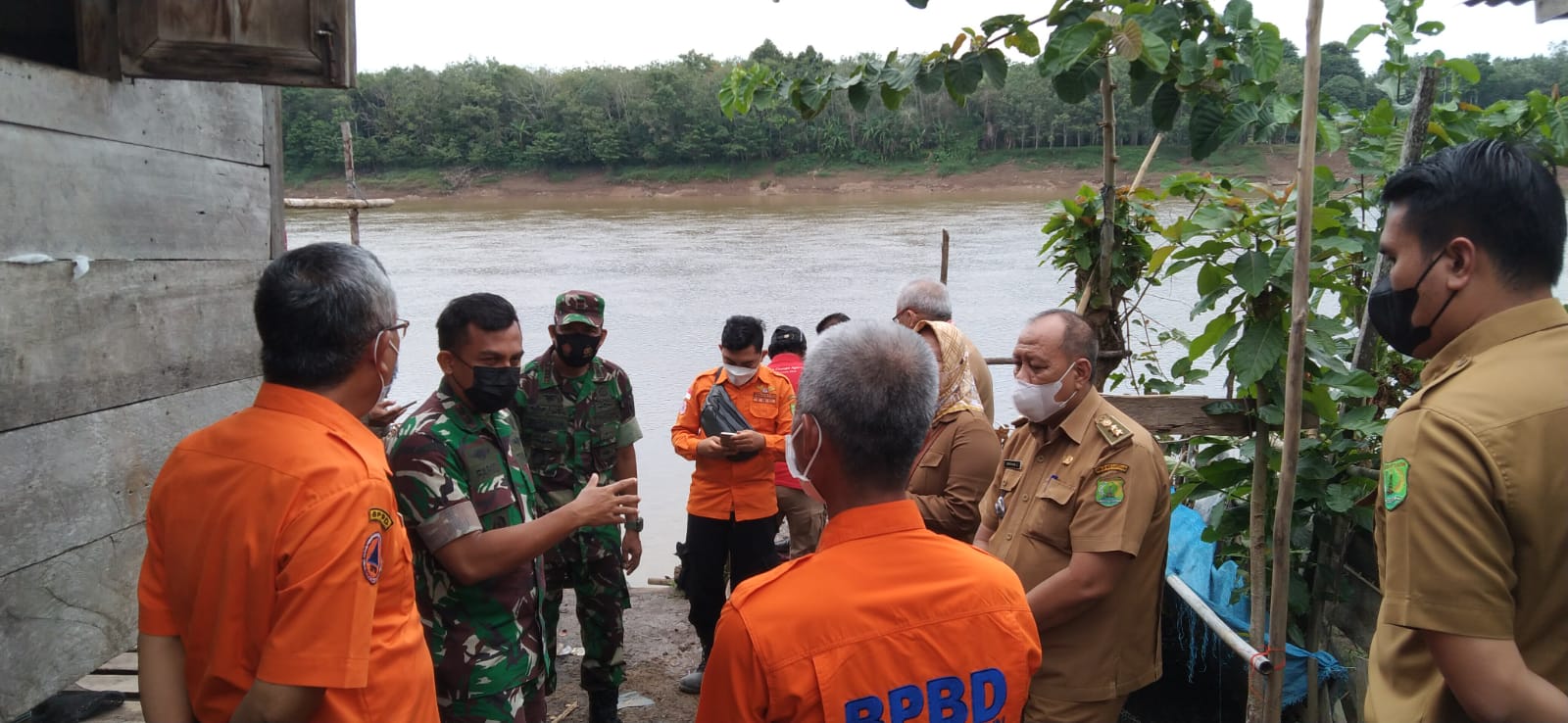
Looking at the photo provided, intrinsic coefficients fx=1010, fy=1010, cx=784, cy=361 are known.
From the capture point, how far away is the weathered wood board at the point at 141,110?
2.66 meters

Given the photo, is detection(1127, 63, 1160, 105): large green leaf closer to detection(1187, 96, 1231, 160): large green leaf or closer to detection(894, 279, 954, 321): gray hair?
detection(1187, 96, 1231, 160): large green leaf

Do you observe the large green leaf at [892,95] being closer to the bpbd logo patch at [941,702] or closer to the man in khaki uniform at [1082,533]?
the man in khaki uniform at [1082,533]

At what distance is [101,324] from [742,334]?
2607 millimetres

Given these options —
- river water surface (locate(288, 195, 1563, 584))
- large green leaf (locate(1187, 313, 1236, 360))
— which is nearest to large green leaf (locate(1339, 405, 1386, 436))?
large green leaf (locate(1187, 313, 1236, 360))

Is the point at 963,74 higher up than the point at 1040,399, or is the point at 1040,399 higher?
the point at 963,74

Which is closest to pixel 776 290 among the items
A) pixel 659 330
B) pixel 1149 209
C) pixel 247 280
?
pixel 659 330

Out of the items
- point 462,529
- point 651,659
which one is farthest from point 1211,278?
point 651,659

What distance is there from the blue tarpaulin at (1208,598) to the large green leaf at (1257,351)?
2.50 ft

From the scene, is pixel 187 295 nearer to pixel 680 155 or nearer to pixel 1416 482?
pixel 1416 482

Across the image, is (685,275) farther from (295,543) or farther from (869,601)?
(869,601)

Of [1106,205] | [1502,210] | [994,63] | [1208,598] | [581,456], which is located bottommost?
[1208,598]

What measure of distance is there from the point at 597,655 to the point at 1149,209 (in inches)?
126

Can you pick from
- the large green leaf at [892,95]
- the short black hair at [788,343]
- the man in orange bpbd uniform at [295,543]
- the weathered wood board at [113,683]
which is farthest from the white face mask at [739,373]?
the man in orange bpbd uniform at [295,543]

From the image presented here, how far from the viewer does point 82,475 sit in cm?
289
